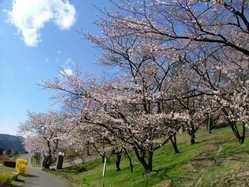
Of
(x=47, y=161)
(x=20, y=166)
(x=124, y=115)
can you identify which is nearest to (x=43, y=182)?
(x=20, y=166)

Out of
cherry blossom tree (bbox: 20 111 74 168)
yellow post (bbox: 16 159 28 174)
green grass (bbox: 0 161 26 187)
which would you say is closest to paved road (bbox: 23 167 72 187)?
green grass (bbox: 0 161 26 187)

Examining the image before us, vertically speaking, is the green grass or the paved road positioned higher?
the green grass

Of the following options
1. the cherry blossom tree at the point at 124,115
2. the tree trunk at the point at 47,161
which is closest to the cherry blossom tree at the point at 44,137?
the tree trunk at the point at 47,161

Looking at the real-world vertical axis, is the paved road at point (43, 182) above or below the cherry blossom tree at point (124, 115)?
below

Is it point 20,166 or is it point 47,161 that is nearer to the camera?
point 20,166

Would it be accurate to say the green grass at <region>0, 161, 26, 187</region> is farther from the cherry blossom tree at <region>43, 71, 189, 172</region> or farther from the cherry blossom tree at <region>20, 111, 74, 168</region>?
the cherry blossom tree at <region>20, 111, 74, 168</region>

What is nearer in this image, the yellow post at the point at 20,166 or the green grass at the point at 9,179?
the green grass at the point at 9,179

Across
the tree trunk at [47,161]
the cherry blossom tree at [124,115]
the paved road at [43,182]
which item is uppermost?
the cherry blossom tree at [124,115]

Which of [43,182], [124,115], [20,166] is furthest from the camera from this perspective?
[20,166]

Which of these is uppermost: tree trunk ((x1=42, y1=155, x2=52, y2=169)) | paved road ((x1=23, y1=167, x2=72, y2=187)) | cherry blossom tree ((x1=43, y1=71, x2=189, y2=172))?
cherry blossom tree ((x1=43, y1=71, x2=189, y2=172))

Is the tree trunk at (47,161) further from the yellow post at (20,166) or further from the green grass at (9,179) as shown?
the green grass at (9,179)

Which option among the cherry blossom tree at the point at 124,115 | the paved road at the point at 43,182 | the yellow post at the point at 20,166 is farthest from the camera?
the yellow post at the point at 20,166

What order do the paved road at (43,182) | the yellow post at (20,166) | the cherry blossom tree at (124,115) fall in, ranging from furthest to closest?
1. the yellow post at (20,166)
2. the paved road at (43,182)
3. the cherry blossom tree at (124,115)

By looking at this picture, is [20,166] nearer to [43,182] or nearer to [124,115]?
[43,182]
